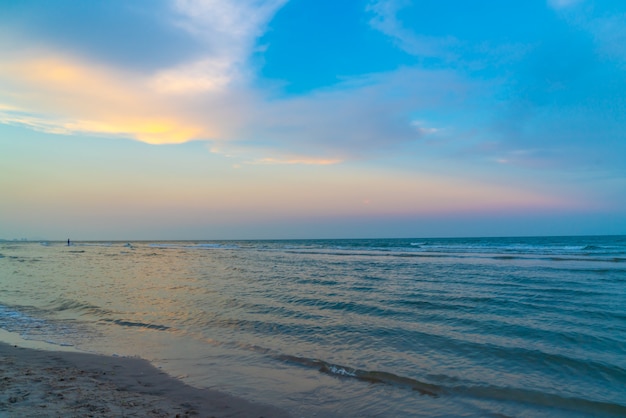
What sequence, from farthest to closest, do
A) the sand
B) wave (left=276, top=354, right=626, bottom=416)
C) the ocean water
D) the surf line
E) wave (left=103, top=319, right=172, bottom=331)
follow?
wave (left=103, top=319, right=172, bottom=331), the surf line, the ocean water, wave (left=276, top=354, right=626, bottom=416), the sand

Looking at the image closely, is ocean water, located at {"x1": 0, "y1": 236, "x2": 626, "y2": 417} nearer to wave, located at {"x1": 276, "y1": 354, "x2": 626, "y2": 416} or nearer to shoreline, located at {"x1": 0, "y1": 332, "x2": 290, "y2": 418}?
wave, located at {"x1": 276, "y1": 354, "x2": 626, "y2": 416}

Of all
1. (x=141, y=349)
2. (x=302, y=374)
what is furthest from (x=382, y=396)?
(x=141, y=349)

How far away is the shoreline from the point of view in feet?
17.0

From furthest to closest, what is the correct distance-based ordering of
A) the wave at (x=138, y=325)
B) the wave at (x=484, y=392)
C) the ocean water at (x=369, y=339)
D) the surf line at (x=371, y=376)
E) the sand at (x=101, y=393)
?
1. the wave at (x=138, y=325)
2. the surf line at (x=371, y=376)
3. the ocean water at (x=369, y=339)
4. the wave at (x=484, y=392)
5. the sand at (x=101, y=393)

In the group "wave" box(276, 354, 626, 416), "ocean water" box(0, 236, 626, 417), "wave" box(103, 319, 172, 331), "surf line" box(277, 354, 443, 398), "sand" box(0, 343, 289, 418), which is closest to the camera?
"sand" box(0, 343, 289, 418)

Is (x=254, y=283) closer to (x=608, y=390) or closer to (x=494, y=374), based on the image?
(x=494, y=374)

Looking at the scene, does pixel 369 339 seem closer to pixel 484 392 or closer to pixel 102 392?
pixel 484 392

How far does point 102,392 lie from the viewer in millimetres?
5965

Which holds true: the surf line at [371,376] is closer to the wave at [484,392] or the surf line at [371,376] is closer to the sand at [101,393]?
the wave at [484,392]

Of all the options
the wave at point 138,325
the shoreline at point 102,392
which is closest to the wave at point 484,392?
the shoreline at point 102,392

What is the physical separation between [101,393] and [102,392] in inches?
2.3

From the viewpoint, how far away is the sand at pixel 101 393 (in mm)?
5145

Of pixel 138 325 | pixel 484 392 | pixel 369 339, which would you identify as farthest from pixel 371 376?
pixel 138 325

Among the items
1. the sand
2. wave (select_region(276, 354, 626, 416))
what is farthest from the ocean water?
the sand
